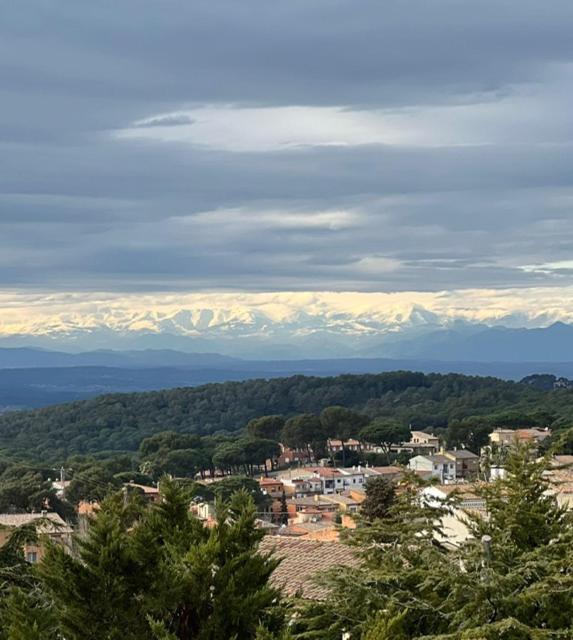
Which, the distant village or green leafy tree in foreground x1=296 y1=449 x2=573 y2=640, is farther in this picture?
the distant village

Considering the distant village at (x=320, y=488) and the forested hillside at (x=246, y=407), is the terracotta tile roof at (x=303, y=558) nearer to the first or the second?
the distant village at (x=320, y=488)

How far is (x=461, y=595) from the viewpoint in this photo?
11.4m

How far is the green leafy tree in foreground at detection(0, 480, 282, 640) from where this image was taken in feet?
36.3

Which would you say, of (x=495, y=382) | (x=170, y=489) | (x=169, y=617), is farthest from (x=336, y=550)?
(x=495, y=382)

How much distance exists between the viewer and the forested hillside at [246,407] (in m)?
122

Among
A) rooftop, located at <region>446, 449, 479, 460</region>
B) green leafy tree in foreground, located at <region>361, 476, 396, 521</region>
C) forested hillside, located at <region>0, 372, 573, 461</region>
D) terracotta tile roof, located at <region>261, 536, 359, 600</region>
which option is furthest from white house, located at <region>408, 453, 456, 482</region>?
terracotta tile roof, located at <region>261, 536, 359, 600</region>

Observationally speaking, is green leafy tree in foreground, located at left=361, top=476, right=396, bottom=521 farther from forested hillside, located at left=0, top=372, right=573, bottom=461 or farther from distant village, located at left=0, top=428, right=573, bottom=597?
forested hillside, located at left=0, top=372, right=573, bottom=461

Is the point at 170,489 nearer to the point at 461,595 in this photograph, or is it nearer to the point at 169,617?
the point at 169,617

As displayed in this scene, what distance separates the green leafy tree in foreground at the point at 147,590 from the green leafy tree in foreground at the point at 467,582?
616 millimetres

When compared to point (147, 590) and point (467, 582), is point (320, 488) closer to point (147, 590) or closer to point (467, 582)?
point (467, 582)

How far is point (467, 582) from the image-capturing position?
1135cm

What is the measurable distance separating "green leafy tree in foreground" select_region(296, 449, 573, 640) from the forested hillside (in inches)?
3561

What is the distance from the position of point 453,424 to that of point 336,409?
8857 millimetres

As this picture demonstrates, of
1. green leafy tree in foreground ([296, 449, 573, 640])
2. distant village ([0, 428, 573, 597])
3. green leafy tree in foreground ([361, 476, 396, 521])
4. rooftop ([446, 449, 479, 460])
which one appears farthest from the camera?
rooftop ([446, 449, 479, 460])
